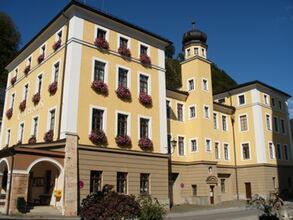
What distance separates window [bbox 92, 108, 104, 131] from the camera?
21.0m

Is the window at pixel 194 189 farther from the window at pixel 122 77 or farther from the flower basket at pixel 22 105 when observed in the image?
the flower basket at pixel 22 105

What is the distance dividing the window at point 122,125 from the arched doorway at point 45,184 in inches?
200

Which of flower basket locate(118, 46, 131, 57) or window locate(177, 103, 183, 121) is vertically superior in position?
flower basket locate(118, 46, 131, 57)

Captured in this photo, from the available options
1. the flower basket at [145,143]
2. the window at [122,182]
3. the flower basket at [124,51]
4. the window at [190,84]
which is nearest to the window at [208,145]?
the window at [190,84]

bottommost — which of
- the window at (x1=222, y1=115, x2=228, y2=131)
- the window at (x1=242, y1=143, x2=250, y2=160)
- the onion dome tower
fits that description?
the window at (x1=242, y1=143, x2=250, y2=160)

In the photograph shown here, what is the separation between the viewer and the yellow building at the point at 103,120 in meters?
19.3

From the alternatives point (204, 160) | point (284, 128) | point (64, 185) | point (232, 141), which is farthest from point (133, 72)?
point (284, 128)

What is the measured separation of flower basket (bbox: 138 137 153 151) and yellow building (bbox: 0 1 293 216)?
0.09 metres

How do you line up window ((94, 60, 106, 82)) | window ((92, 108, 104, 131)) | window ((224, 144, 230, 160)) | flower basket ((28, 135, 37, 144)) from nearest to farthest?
window ((92, 108, 104, 131)) < window ((94, 60, 106, 82)) < flower basket ((28, 135, 37, 144)) < window ((224, 144, 230, 160))

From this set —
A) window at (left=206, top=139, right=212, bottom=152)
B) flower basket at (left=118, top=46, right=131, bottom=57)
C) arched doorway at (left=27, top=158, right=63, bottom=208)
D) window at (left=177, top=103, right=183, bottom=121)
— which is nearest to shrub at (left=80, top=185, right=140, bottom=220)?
arched doorway at (left=27, top=158, right=63, bottom=208)

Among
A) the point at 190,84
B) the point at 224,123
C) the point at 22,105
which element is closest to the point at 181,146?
the point at 190,84

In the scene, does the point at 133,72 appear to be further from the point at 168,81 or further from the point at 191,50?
the point at 168,81

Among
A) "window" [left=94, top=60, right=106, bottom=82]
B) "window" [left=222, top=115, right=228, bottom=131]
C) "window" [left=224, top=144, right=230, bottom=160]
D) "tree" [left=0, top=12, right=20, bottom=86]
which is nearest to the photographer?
"window" [left=94, top=60, right=106, bottom=82]

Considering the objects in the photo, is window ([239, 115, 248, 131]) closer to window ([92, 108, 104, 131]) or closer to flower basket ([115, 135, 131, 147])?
flower basket ([115, 135, 131, 147])
